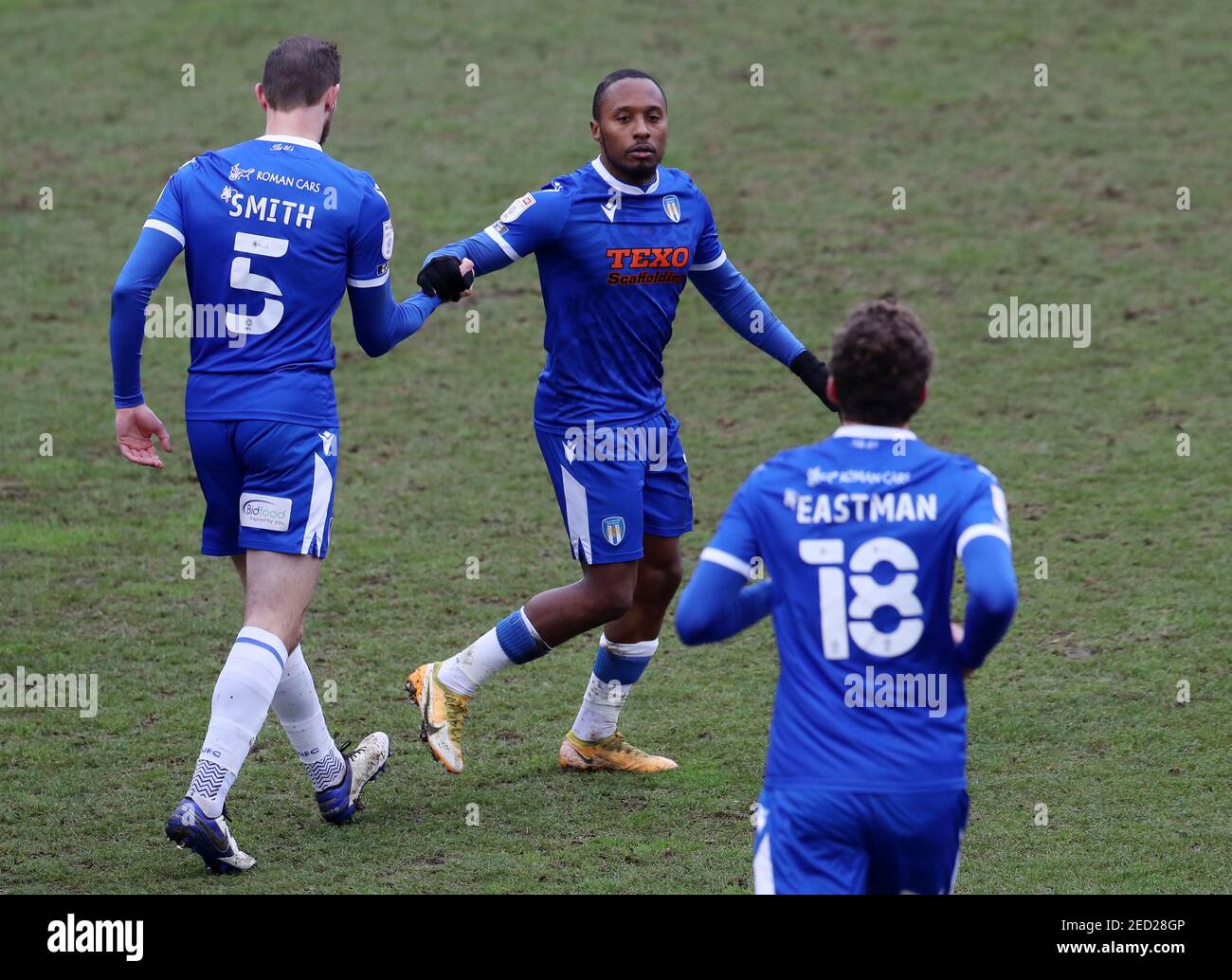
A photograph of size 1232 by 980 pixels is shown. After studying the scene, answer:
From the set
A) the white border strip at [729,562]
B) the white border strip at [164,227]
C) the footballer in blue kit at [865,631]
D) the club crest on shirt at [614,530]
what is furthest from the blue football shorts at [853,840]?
the white border strip at [164,227]

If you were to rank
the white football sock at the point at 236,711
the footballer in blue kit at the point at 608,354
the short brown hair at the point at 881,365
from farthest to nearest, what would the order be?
the footballer in blue kit at the point at 608,354, the white football sock at the point at 236,711, the short brown hair at the point at 881,365

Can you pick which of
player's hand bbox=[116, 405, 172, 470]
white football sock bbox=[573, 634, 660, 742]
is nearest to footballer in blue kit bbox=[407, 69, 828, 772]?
white football sock bbox=[573, 634, 660, 742]

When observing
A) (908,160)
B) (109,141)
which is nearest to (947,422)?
(908,160)

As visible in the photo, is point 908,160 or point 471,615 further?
point 908,160

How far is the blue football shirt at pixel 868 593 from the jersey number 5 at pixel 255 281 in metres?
2.05

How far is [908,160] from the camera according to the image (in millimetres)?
14211

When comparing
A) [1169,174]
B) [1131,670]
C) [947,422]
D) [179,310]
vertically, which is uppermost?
[1169,174]

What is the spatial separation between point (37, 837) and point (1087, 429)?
6733mm

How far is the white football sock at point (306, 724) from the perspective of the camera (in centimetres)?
533

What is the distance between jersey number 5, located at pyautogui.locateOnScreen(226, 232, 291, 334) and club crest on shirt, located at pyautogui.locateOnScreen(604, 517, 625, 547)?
1338 millimetres

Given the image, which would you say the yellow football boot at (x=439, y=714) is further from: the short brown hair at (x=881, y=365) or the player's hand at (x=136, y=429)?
the short brown hair at (x=881, y=365)
